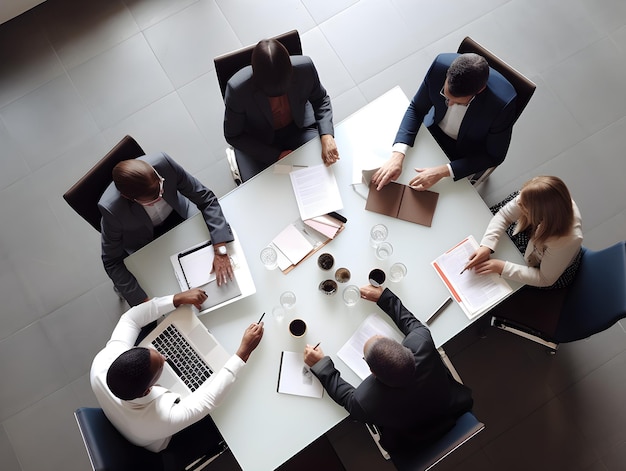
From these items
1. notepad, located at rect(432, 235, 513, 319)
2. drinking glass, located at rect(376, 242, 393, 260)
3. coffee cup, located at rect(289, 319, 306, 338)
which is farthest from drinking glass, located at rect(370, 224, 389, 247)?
coffee cup, located at rect(289, 319, 306, 338)

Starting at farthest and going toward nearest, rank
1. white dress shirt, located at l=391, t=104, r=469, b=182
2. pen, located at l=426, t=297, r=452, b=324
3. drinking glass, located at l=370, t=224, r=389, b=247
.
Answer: white dress shirt, located at l=391, t=104, r=469, b=182 → drinking glass, located at l=370, t=224, r=389, b=247 → pen, located at l=426, t=297, r=452, b=324

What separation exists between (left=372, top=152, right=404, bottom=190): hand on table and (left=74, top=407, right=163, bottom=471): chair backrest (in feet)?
5.57

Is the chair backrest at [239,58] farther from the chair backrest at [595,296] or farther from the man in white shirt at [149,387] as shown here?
the chair backrest at [595,296]

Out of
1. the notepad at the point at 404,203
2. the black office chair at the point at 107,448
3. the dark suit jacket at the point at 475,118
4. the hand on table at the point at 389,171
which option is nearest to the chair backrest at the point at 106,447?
the black office chair at the point at 107,448

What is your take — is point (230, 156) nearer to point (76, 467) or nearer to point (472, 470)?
point (76, 467)

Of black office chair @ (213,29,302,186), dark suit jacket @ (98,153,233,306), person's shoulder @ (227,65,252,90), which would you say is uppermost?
black office chair @ (213,29,302,186)

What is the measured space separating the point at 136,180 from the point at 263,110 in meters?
0.85

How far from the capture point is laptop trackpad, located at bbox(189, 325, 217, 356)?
229cm

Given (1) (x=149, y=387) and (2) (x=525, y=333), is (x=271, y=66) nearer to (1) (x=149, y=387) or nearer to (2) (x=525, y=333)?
(1) (x=149, y=387)

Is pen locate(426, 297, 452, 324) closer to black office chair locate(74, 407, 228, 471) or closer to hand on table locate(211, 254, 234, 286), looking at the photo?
hand on table locate(211, 254, 234, 286)

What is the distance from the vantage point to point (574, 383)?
9.92ft

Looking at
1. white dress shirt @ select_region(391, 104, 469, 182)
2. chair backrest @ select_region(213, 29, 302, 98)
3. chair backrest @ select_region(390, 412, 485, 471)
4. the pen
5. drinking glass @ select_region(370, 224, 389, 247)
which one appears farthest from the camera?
chair backrest @ select_region(213, 29, 302, 98)

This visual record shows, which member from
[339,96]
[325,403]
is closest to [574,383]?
[325,403]

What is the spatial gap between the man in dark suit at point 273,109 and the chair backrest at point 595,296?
4.57 ft
